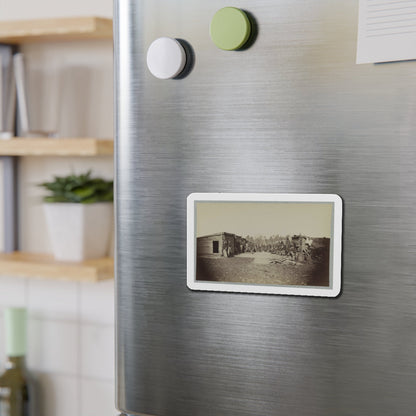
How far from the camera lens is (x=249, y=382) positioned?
67cm

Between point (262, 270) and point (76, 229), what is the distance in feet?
2.50

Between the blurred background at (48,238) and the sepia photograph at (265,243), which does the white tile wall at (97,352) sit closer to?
the blurred background at (48,238)

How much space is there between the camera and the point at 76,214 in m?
1.34

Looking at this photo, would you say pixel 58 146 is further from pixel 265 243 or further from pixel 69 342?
pixel 265 243

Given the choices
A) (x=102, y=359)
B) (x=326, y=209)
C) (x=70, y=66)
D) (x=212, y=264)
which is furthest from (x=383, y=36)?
(x=102, y=359)

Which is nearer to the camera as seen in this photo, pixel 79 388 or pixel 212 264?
pixel 212 264

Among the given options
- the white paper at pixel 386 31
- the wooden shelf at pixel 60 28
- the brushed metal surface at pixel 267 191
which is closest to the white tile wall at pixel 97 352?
the wooden shelf at pixel 60 28

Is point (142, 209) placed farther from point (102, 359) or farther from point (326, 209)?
point (102, 359)

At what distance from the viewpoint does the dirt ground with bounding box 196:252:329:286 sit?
2.10ft

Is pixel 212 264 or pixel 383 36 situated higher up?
pixel 383 36

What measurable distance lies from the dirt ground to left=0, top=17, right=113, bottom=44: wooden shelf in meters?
0.74

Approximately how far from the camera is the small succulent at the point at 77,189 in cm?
134

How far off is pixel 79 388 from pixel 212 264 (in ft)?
3.21

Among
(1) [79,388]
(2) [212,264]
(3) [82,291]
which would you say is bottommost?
(1) [79,388]
